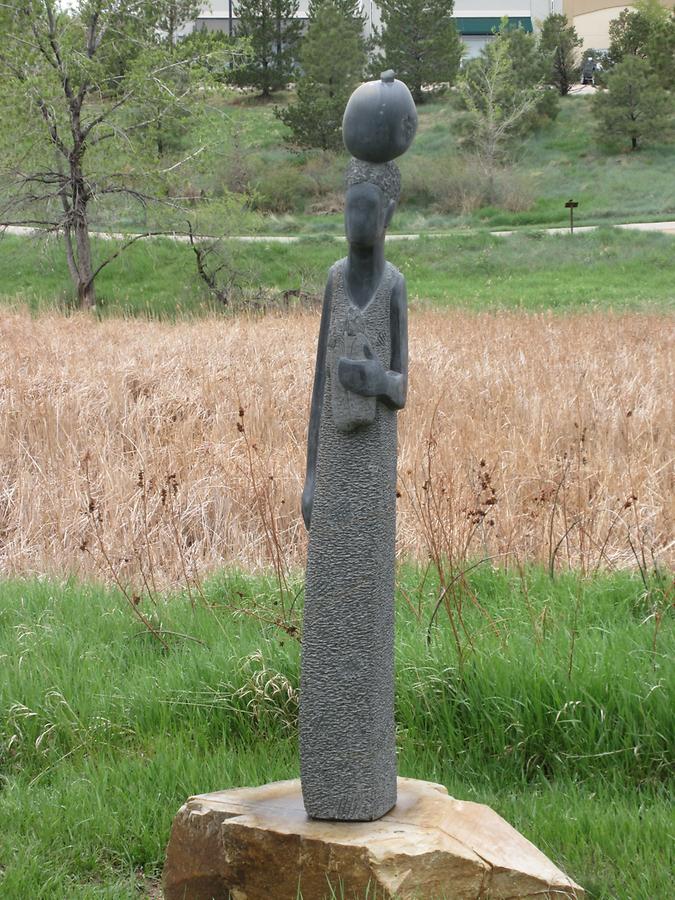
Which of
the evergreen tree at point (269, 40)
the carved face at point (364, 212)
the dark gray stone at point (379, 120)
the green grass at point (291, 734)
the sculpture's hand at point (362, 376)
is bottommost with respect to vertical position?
the green grass at point (291, 734)

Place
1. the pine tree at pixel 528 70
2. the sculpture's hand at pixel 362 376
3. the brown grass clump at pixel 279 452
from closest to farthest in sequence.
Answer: the sculpture's hand at pixel 362 376
the brown grass clump at pixel 279 452
the pine tree at pixel 528 70

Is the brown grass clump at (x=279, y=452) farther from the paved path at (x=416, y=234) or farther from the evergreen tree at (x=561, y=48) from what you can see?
the evergreen tree at (x=561, y=48)

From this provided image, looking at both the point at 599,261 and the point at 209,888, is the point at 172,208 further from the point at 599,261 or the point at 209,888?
the point at 209,888

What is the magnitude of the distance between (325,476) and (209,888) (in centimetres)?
128

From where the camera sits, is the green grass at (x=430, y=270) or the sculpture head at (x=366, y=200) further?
the green grass at (x=430, y=270)

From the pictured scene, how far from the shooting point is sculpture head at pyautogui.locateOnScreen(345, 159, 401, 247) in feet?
9.05

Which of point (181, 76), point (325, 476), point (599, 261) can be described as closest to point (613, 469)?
point (325, 476)

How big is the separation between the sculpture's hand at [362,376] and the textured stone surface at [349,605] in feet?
0.15

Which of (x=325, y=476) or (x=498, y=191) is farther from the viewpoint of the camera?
(x=498, y=191)

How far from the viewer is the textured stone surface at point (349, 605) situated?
9.19 ft

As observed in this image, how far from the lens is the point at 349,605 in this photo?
2.80 metres

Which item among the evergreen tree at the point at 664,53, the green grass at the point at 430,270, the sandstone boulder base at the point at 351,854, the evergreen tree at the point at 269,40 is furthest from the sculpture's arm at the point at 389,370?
the evergreen tree at the point at 269,40

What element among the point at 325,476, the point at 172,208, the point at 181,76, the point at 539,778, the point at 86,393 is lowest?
the point at 539,778

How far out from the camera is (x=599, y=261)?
22.8 m
